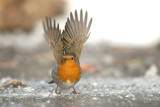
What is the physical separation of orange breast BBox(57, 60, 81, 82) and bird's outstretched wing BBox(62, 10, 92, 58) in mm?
422

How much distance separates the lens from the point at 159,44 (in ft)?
34.7

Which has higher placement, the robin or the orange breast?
the robin

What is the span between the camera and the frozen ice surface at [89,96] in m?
4.30

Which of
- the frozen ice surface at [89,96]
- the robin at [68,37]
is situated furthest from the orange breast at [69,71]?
the frozen ice surface at [89,96]

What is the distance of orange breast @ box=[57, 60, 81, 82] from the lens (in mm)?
4613

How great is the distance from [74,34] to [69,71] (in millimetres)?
725

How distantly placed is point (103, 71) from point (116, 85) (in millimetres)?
2224

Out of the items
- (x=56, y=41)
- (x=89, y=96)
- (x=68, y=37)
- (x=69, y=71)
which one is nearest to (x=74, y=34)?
(x=68, y=37)

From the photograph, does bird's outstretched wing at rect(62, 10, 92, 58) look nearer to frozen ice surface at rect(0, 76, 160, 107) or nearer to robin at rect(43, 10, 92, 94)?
robin at rect(43, 10, 92, 94)

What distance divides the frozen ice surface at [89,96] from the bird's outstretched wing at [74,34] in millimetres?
722

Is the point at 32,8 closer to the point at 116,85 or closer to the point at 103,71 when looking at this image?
the point at 103,71

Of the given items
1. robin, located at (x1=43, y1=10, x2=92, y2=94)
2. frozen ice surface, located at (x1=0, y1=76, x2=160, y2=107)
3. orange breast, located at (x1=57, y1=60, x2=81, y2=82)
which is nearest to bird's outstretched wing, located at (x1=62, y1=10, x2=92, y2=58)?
robin, located at (x1=43, y1=10, x2=92, y2=94)

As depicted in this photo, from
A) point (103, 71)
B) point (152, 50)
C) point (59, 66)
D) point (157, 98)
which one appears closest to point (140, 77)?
point (103, 71)

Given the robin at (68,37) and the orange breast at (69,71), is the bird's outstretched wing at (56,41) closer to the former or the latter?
the robin at (68,37)
